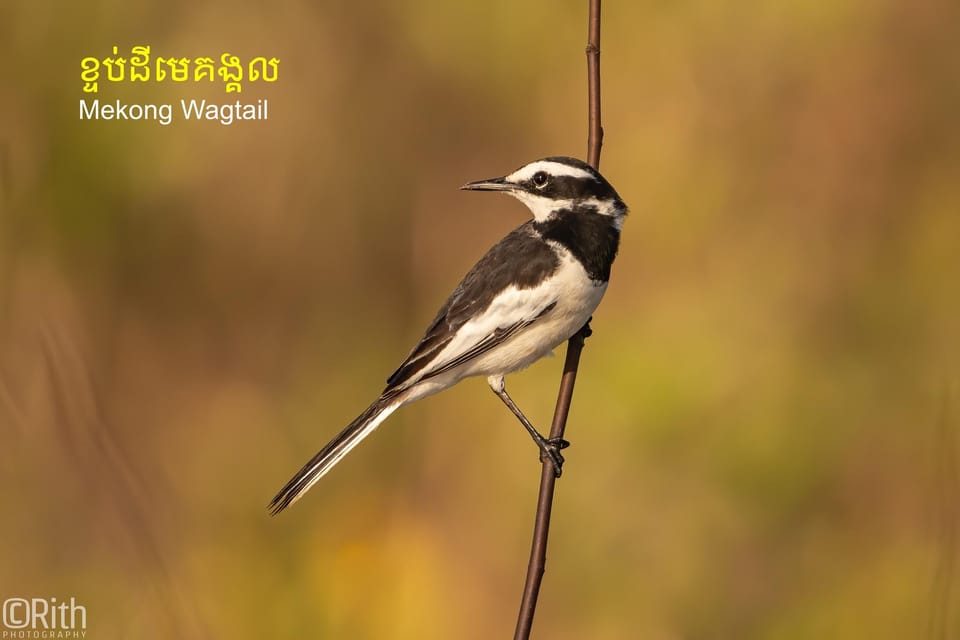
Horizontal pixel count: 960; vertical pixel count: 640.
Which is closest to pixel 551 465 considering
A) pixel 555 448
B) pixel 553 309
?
pixel 555 448

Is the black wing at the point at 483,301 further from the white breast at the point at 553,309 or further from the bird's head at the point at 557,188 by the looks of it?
the bird's head at the point at 557,188

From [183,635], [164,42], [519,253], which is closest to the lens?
[519,253]

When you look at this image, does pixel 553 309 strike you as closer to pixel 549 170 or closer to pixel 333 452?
pixel 549 170

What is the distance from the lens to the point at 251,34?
18.2 ft

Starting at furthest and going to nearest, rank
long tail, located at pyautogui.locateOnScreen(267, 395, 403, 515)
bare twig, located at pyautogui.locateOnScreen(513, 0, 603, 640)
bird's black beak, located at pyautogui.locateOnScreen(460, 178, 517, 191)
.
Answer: bird's black beak, located at pyautogui.locateOnScreen(460, 178, 517, 191)
long tail, located at pyautogui.locateOnScreen(267, 395, 403, 515)
bare twig, located at pyautogui.locateOnScreen(513, 0, 603, 640)

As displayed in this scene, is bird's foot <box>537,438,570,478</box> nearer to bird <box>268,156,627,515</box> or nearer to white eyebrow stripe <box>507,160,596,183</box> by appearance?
bird <box>268,156,627,515</box>

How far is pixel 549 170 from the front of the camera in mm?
3447

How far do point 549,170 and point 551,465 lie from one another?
40.8 inches

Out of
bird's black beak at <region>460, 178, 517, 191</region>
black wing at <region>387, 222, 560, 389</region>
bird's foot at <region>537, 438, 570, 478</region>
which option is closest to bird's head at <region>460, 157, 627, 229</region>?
bird's black beak at <region>460, 178, 517, 191</region>

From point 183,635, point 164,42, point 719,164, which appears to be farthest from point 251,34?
point 183,635

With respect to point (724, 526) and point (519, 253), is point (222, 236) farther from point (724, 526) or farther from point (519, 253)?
point (724, 526)

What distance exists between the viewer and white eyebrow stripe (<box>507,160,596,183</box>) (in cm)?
340

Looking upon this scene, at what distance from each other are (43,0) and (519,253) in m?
→ 3.15

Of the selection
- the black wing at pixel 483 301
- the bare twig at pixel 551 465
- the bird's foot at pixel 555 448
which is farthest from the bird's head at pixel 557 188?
the bird's foot at pixel 555 448
